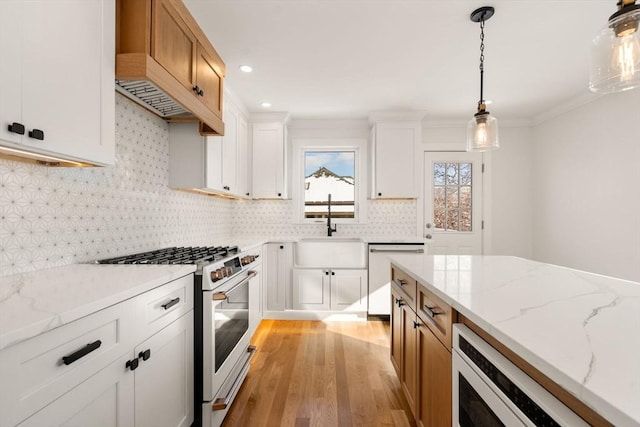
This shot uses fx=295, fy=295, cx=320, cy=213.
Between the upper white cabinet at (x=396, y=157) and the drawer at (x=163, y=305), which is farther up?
the upper white cabinet at (x=396, y=157)

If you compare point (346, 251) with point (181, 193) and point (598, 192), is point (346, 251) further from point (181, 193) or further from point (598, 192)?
point (598, 192)

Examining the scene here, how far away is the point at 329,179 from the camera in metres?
4.07

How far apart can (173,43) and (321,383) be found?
2.36m

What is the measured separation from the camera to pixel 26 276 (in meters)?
1.19

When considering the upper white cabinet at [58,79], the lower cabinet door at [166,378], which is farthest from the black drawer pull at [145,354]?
the upper white cabinet at [58,79]

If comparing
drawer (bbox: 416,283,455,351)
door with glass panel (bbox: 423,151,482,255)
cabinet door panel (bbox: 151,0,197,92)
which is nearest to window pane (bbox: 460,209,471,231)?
door with glass panel (bbox: 423,151,482,255)

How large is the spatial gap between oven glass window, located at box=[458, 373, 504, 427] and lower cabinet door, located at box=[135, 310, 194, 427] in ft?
3.79

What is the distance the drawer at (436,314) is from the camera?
3.70 feet

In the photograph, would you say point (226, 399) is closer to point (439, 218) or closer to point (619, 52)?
point (619, 52)

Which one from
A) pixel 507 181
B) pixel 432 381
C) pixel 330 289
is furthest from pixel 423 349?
pixel 507 181

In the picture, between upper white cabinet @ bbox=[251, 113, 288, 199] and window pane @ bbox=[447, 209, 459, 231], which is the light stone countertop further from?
window pane @ bbox=[447, 209, 459, 231]

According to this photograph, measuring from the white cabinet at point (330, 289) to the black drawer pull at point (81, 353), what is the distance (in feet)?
8.60

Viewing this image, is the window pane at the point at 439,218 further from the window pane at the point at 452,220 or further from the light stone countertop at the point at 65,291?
the light stone countertop at the point at 65,291

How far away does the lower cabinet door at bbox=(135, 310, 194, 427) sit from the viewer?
3.68ft
